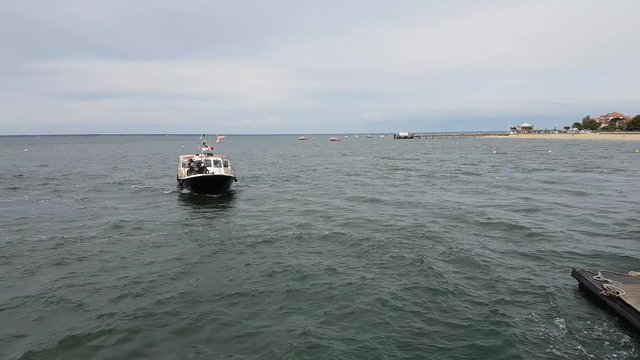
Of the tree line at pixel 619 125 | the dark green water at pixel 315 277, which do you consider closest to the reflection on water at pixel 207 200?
the dark green water at pixel 315 277

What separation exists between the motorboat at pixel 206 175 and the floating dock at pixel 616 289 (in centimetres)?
2625

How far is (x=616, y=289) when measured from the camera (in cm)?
1301

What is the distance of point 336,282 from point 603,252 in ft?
38.6

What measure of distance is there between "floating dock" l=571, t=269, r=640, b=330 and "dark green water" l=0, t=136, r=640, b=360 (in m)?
0.40

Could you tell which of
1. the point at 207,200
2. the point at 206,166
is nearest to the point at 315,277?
the point at 207,200

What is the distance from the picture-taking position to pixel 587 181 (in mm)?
42562

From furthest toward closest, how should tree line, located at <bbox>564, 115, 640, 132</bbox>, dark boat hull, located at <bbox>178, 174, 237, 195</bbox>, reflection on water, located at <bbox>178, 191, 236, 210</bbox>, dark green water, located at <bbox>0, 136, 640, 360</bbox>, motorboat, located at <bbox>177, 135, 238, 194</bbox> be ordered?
tree line, located at <bbox>564, 115, 640, 132</bbox>, motorboat, located at <bbox>177, 135, 238, 194</bbox>, dark boat hull, located at <bbox>178, 174, 237, 195</bbox>, reflection on water, located at <bbox>178, 191, 236, 210</bbox>, dark green water, located at <bbox>0, 136, 640, 360</bbox>

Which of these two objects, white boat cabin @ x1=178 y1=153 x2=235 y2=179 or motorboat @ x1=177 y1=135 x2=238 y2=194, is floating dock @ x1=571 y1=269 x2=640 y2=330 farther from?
white boat cabin @ x1=178 y1=153 x2=235 y2=179

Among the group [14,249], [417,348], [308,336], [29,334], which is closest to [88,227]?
[14,249]

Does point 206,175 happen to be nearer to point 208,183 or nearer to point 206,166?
point 208,183

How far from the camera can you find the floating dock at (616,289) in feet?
39.2

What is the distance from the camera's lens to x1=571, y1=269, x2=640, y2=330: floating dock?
12.0m

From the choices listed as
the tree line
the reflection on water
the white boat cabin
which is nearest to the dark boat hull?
the reflection on water

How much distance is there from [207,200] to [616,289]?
91.2 feet
